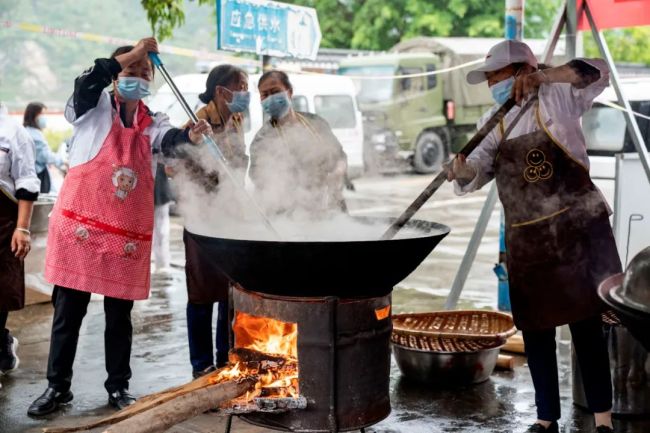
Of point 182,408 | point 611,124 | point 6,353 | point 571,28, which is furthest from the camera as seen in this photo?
point 611,124

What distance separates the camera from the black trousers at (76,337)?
14.1 ft

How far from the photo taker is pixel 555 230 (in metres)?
3.76

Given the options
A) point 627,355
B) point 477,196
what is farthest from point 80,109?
point 477,196

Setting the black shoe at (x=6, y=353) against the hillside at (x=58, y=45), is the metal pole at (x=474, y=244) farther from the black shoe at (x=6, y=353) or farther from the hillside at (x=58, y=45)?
the hillside at (x=58, y=45)

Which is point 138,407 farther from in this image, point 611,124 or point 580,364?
point 611,124

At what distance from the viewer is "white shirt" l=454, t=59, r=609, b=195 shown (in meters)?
3.76

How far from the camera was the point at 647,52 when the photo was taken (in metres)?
27.3

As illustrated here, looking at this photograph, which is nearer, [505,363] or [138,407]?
[138,407]

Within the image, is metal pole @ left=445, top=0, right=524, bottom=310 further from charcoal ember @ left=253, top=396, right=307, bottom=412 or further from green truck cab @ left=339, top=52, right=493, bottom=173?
green truck cab @ left=339, top=52, right=493, bottom=173

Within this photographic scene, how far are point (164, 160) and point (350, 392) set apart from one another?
1764mm

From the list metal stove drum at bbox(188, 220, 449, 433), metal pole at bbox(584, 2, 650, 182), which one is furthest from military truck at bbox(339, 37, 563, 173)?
metal stove drum at bbox(188, 220, 449, 433)

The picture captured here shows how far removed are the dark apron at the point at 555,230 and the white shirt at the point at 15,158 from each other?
2657mm

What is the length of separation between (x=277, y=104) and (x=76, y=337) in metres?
1.73

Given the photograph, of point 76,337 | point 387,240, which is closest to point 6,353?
point 76,337
